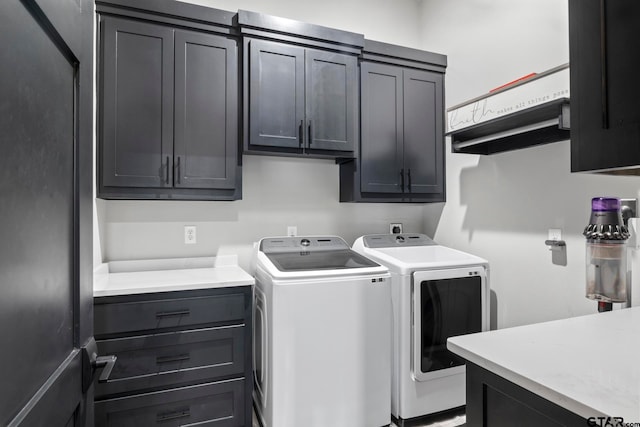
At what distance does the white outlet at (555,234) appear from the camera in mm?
2088

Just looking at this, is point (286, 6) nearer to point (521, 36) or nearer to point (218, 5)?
point (218, 5)

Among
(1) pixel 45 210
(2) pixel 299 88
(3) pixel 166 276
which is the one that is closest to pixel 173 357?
(3) pixel 166 276

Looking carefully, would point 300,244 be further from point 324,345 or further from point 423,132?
point 423,132

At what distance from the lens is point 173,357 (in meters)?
1.87

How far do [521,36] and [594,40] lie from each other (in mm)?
1834

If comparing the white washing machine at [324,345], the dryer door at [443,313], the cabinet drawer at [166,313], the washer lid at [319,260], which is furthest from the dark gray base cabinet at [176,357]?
the dryer door at [443,313]

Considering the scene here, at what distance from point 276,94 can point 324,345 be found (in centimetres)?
158

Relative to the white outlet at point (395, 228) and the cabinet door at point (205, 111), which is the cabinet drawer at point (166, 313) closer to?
the cabinet door at point (205, 111)

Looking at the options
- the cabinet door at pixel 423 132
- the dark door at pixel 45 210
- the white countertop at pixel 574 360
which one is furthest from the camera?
the cabinet door at pixel 423 132

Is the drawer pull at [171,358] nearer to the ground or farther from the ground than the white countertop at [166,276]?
nearer to the ground

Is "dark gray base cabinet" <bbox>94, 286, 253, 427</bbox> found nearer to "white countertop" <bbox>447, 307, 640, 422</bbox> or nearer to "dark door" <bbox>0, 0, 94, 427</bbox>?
"dark door" <bbox>0, 0, 94, 427</bbox>

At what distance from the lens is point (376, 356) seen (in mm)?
2104

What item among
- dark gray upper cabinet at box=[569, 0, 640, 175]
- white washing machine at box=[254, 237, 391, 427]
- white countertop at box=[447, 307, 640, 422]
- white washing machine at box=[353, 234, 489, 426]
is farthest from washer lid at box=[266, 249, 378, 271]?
dark gray upper cabinet at box=[569, 0, 640, 175]

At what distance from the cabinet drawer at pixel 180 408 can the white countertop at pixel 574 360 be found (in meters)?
1.45
